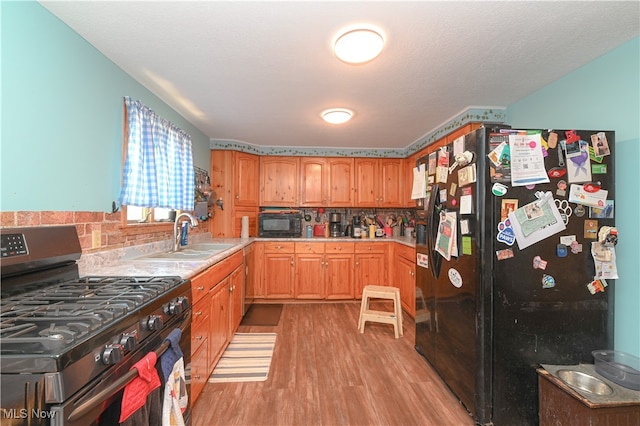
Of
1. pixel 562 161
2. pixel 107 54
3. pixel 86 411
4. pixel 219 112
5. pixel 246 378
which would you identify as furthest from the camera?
pixel 219 112

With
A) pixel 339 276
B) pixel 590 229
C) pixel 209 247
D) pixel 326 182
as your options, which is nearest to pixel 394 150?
pixel 326 182

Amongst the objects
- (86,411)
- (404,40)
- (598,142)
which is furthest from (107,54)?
(598,142)

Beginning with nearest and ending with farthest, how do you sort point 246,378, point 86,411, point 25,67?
point 86,411 → point 25,67 → point 246,378

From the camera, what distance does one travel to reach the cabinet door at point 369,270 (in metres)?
4.10

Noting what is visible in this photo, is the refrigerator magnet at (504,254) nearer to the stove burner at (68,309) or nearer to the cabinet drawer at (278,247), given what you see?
the stove burner at (68,309)

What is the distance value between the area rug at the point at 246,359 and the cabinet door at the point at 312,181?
2.22 metres

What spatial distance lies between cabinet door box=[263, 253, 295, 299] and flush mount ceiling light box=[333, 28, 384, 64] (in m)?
2.95

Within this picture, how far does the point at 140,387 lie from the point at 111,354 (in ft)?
0.73

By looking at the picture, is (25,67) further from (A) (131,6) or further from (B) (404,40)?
(B) (404,40)

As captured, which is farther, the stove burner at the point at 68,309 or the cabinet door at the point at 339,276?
the cabinet door at the point at 339,276

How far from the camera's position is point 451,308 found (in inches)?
76.8

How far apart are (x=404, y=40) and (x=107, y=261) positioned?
8.07 feet

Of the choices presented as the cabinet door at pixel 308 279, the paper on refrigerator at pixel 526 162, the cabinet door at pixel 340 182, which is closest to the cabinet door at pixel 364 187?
the cabinet door at pixel 340 182

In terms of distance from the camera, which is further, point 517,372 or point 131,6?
point 517,372
